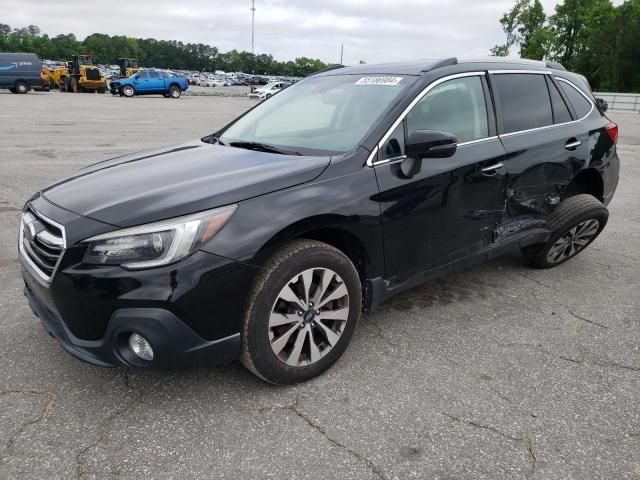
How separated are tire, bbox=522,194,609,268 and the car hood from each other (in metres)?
2.28

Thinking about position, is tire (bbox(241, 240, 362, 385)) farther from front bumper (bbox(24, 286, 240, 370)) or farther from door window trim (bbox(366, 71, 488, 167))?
door window trim (bbox(366, 71, 488, 167))

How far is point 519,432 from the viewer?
2432 millimetres

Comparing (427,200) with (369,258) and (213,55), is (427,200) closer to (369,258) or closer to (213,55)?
(369,258)

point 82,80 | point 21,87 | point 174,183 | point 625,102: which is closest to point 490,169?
point 174,183

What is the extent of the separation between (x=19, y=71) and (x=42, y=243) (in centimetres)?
3416

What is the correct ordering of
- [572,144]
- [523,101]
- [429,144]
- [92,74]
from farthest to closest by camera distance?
[92,74] < [572,144] < [523,101] < [429,144]

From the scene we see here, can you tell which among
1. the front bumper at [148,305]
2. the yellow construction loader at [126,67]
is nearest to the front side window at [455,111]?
the front bumper at [148,305]

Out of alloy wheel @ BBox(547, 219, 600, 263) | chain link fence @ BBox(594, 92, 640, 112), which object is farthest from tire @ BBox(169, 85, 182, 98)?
alloy wheel @ BBox(547, 219, 600, 263)

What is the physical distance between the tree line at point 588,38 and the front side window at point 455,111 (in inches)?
2573

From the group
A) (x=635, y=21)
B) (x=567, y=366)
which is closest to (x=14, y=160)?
(x=567, y=366)

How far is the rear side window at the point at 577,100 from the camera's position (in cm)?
431

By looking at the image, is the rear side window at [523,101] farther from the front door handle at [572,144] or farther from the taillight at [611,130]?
the taillight at [611,130]

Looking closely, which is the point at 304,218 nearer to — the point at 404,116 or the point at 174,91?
the point at 404,116

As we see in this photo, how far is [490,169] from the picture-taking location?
346 cm
